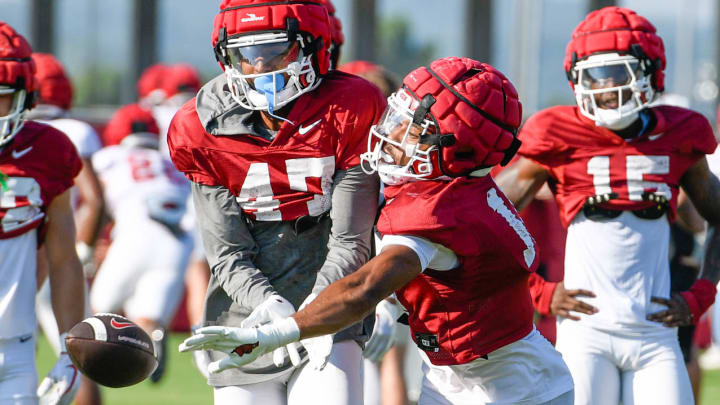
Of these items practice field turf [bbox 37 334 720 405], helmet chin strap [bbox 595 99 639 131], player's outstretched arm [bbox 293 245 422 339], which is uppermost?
helmet chin strap [bbox 595 99 639 131]

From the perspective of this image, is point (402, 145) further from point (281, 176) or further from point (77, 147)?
point (77, 147)

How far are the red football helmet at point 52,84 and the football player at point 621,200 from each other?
130 inches

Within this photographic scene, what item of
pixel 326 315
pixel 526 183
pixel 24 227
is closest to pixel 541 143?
pixel 526 183

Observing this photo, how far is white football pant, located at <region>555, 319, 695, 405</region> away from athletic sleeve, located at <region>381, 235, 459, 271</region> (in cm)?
115

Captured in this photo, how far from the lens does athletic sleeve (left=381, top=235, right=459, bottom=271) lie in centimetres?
297

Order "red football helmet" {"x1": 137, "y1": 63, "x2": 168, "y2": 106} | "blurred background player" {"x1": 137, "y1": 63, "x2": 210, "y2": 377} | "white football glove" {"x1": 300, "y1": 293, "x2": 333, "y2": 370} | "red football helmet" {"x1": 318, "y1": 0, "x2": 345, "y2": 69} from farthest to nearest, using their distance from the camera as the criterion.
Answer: "red football helmet" {"x1": 137, "y1": 63, "x2": 168, "y2": 106}, "blurred background player" {"x1": 137, "y1": 63, "x2": 210, "y2": 377}, "red football helmet" {"x1": 318, "y1": 0, "x2": 345, "y2": 69}, "white football glove" {"x1": 300, "y1": 293, "x2": 333, "y2": 370}

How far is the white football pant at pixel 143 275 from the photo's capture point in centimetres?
686

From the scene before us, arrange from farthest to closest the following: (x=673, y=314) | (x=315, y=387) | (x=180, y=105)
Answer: (x=180, y=105)
(x=673, y=314)
(x=315, y=387)

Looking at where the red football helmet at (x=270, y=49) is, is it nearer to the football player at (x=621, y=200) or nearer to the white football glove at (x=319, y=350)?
the white football glove at (x=319, y=350)

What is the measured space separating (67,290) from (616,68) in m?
2.07

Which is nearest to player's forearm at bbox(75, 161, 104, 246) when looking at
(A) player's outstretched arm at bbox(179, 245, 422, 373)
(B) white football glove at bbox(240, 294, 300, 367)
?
(B) white football glove at bbox(240, 294, 300, 367)

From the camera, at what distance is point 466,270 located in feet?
10.2

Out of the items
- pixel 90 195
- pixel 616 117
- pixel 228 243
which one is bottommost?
pixel 90 195

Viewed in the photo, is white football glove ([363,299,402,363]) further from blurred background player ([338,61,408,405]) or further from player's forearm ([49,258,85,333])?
player's forearm ([49,258,85,333])
